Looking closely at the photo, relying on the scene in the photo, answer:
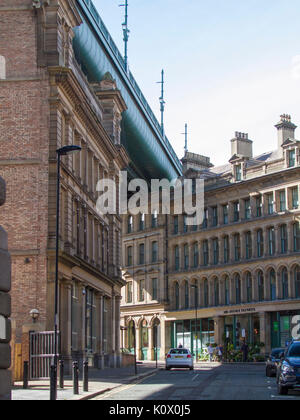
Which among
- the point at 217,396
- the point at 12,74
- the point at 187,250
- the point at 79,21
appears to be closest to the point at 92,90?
the point at 79,21

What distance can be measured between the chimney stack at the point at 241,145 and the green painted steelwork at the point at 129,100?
20.0ft

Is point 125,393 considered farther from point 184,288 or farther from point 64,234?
point 184,288

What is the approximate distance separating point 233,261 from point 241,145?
40.8 feet

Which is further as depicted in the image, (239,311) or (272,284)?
(239,311)

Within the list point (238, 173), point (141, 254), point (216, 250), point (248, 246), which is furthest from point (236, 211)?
point (141, 254)

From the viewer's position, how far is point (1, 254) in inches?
541

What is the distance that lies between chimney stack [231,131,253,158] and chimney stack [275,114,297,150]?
5.91 meters

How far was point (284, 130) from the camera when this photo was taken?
255 ft

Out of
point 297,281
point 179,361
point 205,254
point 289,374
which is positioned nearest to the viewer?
point 289,374

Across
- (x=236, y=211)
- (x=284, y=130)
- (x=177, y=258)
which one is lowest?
(x=177, y=258)

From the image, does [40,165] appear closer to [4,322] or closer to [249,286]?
[4,322]

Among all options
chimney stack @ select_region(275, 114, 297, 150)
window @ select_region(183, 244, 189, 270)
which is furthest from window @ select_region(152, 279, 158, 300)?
chimney stack @ select_region(275, 114, 297, 150)

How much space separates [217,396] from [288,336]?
50586 mm

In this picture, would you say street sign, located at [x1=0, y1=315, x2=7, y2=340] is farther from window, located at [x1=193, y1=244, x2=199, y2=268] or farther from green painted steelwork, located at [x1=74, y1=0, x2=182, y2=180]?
window, located at [x1=193, y1=244, x2=199, y2=268]
